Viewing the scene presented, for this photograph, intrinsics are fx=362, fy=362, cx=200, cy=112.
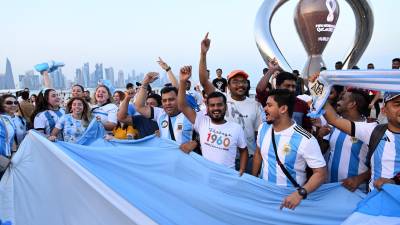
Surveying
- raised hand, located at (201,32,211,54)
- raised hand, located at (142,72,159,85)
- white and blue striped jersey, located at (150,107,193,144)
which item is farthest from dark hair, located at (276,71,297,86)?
raised hand, located at (142,72,159,85)

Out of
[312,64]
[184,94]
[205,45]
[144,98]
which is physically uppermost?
[205,45]

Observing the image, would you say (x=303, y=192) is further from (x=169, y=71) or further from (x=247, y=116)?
(x=169, y=71)

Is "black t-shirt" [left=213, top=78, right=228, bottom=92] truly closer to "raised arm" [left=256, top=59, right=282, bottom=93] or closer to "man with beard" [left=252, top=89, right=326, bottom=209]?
"raised arm" [left=256, top=59, right=282, bottom=93]

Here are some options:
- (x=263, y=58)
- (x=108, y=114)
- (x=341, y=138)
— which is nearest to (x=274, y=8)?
(x=263, y=58)

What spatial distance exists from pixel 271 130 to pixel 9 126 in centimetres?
353

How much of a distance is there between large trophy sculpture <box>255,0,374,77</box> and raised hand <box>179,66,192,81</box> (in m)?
12.7

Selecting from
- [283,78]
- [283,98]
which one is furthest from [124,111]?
[283,98]

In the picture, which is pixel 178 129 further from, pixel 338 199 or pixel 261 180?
pixel 338 199

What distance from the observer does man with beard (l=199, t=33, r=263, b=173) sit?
3941 mm

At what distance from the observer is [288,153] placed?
2.80 m

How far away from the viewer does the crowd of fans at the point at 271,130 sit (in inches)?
105

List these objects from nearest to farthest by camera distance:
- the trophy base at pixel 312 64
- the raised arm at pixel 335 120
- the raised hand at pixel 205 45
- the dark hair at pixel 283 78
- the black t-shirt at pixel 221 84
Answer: the raised arm at pixel 335 120 < the dark hair at pixel 283 78 < the raised hand at pixel 205 45 < the black t-shirt at pixel 221 84 < the trophy base at pixel 312 64

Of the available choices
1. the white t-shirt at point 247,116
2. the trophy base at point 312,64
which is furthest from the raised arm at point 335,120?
the trophy base at point 312,64

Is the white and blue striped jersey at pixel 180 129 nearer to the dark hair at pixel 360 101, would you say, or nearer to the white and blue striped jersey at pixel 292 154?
the white and blue striped jersey at pixel 292 154
